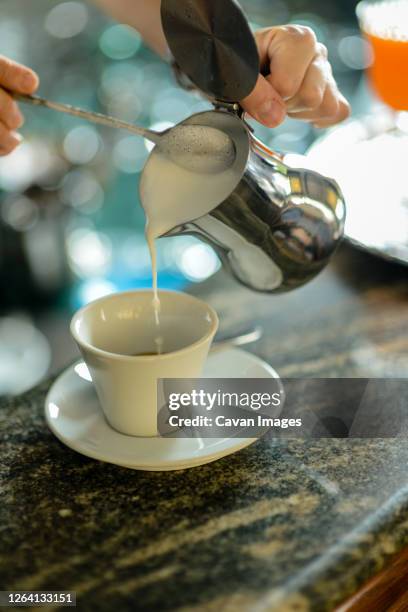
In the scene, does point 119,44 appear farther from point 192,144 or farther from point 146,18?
point 192,144

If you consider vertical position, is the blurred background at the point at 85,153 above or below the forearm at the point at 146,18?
below

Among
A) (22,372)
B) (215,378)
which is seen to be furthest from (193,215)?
(22,372)

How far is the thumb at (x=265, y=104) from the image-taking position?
2.57 feet

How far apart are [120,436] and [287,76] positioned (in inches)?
16.5

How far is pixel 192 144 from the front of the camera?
784mm

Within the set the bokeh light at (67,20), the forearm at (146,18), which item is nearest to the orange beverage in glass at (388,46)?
the forearm at (146,18)

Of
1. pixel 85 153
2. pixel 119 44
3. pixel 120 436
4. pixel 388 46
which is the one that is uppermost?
pixel 388 46

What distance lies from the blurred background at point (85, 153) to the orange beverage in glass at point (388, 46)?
0.63 m

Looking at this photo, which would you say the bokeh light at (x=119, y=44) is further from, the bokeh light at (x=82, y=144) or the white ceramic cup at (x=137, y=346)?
the white ceramic cup at (x=137, y=346)

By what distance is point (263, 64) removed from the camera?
83 cm

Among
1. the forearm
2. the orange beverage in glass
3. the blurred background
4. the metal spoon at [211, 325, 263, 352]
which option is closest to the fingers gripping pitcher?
the metal spoon at [211, 325, 263, 352]

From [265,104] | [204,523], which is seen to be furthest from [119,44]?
[204,523]

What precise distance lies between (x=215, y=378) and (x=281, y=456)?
120mm

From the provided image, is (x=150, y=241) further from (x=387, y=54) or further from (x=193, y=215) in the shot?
(x=387, y=54)
